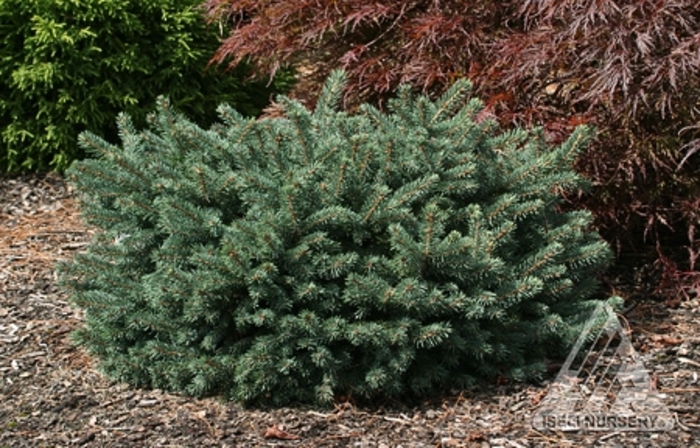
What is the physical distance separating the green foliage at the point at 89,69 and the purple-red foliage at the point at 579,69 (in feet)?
2.72

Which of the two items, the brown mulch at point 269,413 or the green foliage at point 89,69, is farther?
the green foliage at point 89,69

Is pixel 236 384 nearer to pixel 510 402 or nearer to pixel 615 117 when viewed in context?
pixel 510 402

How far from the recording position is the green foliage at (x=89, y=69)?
6.04 meters

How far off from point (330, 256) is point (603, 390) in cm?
118

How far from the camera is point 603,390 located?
3.95 meters

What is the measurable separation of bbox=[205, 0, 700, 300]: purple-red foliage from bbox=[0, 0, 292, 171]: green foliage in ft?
2.72

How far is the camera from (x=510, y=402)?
12.7ft

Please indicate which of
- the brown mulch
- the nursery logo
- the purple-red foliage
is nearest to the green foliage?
the purple-red foliage

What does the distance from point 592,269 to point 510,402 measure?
2.48ft

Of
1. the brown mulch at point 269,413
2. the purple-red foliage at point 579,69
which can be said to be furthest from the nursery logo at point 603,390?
the purple-red foliage at point 579,69

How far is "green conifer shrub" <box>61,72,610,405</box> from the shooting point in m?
3.75

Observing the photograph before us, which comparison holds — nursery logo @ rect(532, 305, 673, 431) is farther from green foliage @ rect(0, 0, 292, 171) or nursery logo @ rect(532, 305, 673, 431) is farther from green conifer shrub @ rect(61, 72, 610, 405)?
green foliage @ rect(0, 0, 292, 171)

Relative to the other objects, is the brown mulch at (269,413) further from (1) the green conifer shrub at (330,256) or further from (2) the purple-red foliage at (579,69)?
(2) the purple-red foliage at (579,69)

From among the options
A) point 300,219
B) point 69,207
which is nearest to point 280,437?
point 300,219
